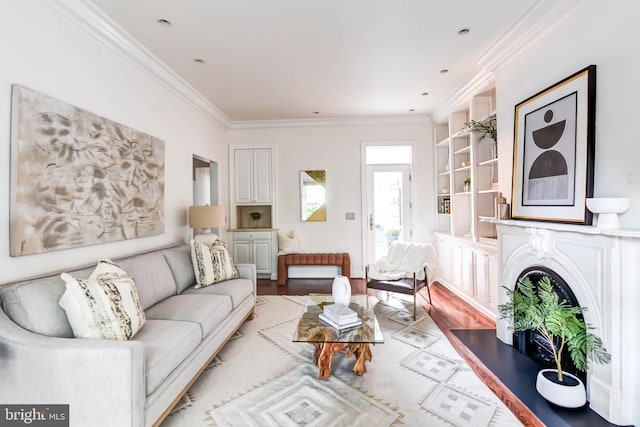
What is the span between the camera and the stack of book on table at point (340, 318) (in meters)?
2.22

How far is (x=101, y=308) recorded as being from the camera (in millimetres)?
1643

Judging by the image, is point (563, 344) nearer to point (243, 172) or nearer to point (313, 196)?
point (313, 196)

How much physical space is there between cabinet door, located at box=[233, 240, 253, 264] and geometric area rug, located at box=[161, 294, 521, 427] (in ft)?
7.98

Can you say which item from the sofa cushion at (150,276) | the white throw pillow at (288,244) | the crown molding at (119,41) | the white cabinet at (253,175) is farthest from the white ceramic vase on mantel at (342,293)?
the white cabinet at (253,175)

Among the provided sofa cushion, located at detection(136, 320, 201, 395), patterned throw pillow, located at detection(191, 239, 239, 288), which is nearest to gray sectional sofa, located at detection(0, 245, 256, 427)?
sofa cushion, located at detection(136, 320, 201, 395)

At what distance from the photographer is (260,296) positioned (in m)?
4.29

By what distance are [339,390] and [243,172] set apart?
13.9 ft

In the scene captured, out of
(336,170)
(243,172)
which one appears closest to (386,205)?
(336,170)

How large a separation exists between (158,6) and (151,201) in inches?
68.0

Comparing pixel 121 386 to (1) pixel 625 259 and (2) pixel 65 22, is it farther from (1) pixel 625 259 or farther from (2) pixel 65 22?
(1) pixel 625 259

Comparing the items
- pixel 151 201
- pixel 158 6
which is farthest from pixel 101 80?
pixel 151 201

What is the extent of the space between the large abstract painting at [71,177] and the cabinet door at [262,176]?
2.51m

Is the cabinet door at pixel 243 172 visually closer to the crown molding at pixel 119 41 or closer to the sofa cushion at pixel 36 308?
the crown molding at pixel 119 41

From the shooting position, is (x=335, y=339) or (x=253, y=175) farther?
(x=253, y=175)
